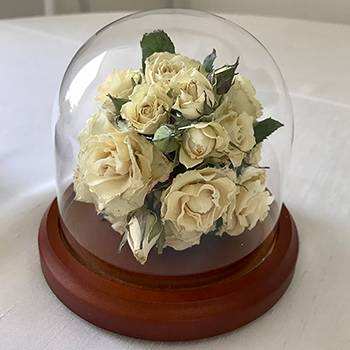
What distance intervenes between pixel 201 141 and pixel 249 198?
126 millimetres

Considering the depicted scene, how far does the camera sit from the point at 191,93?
0.47 meters

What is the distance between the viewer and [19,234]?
2.22 feet

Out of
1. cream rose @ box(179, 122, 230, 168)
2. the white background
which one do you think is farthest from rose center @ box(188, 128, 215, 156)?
the white background

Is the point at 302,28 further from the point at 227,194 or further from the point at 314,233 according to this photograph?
the point at 227,194

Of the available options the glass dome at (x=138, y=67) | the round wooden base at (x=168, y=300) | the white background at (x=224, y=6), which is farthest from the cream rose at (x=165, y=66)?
the white background at (x=224, y=6)

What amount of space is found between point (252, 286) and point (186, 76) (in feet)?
0.84

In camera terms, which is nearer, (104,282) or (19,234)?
A: (104,282)

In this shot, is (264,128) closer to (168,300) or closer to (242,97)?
(242,97)

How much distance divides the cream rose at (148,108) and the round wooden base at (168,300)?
0.62 feet

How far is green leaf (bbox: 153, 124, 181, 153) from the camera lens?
17.7 inches

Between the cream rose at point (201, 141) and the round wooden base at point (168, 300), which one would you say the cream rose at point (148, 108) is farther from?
the round wooden base at point (168, 300)

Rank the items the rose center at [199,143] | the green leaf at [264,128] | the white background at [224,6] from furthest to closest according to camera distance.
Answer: the white background at [224,6] < the green leaf at [264,128] < the rose center at [199,143]

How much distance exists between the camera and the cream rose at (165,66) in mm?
505

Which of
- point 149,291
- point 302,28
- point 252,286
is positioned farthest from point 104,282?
point 302,28
